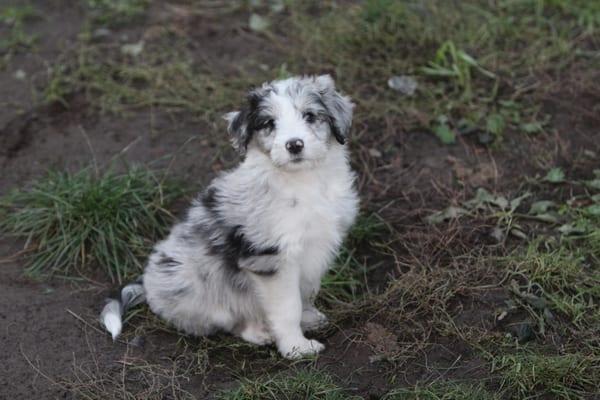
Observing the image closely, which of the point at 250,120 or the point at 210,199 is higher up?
the point at 250,120

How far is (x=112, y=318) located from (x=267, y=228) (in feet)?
4.14

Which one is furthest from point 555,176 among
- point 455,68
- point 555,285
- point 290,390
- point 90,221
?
point 90,221

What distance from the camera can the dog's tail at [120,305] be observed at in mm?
5266

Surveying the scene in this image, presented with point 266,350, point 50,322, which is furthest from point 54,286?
point 266,350

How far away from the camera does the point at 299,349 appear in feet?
16.8

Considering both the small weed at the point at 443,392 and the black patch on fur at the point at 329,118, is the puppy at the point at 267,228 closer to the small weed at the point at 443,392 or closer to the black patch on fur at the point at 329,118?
the black patch on fur at the point at 329,118

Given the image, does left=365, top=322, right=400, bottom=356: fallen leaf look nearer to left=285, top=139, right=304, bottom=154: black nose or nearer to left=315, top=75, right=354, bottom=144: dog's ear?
left=315, top=75, right=354, bottom=144: dog's ear

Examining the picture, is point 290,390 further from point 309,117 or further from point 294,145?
point 309,117

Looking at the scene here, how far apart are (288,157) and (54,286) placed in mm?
2240

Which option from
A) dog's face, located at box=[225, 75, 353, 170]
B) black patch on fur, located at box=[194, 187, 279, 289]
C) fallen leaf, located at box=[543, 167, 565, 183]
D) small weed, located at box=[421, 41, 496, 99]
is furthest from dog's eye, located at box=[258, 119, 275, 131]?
small weed, located at box=[421, 41, 496, 99]

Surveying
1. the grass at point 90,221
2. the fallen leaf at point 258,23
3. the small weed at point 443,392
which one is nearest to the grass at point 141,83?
the fallen leaf at point 258,23

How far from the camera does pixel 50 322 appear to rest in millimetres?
5422

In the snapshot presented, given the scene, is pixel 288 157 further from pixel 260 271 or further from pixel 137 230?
pixel 137 230

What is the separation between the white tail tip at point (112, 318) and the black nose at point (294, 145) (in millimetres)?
1667
